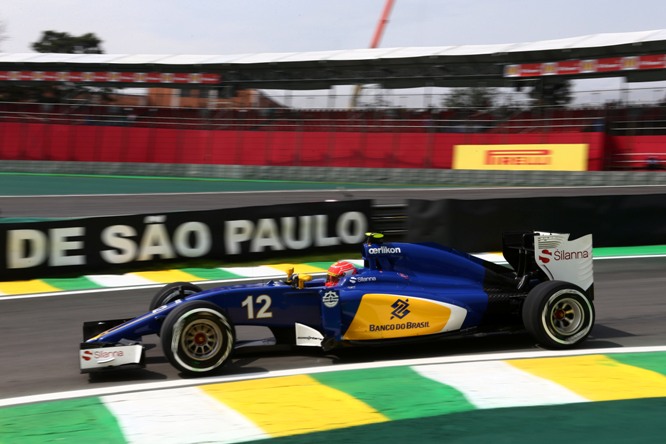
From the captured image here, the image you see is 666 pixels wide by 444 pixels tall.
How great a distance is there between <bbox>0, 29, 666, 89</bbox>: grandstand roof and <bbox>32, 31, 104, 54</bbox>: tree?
27.9 meters

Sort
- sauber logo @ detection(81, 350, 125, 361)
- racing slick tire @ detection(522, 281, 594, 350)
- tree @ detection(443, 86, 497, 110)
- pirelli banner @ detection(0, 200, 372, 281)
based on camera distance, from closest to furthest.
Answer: sauber logo @ detection(81, 350, 125, 361), racing slick tire @ detection(522, 281, 594, 350), pirelli banner @ detection(0, 200, 372, 281), tree @ detection(443, 86, 497, 110)

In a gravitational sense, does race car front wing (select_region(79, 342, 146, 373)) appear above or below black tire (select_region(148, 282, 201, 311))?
below

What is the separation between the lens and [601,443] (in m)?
4.49

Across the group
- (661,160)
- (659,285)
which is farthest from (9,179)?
(659,285)

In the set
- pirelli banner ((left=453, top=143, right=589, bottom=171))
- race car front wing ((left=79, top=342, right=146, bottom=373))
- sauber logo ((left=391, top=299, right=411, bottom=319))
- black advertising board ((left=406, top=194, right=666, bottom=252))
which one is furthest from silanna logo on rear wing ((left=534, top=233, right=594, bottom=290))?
pirelli banner ((left=453, top=143, right=589, bottom=171))

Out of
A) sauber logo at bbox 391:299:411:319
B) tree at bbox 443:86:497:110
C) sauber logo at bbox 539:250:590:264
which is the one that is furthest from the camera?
tree at bbox 443:86:497:110

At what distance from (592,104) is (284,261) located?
1953cm

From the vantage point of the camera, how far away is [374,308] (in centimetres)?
638

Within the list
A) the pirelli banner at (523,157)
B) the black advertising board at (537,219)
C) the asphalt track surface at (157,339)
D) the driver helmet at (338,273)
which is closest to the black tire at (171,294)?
the asphalt track surface at (157,339)

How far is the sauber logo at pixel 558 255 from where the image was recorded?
7035mm

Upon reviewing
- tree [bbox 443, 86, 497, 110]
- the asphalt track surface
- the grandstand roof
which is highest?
the grandstand roof

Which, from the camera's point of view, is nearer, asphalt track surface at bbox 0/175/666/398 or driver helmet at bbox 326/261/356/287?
asphalt track surface at bbox 0/175/666/398

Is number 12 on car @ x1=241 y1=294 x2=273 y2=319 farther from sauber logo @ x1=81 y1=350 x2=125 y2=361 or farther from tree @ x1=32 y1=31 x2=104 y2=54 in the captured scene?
tree @ x1=32 y1=31 x2=104 y2=54

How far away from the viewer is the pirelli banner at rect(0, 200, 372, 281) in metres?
10.4
